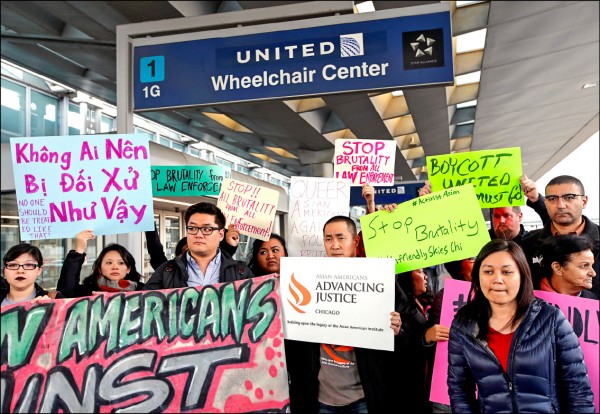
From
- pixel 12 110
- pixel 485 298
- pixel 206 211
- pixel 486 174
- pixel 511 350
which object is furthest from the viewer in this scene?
pixel 12 110

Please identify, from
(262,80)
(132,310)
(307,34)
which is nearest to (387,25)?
(307,34)

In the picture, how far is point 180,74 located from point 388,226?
7.78ft

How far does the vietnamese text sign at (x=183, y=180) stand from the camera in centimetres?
514

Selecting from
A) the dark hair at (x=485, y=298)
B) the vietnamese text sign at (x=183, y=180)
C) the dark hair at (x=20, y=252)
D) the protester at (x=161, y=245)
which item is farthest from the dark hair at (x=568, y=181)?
the vietnamese text sign at (x=183, y=180)

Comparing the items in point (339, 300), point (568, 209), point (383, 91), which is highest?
point (383, 91)

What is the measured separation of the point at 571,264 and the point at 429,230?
29.3 inches

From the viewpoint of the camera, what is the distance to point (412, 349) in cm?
276

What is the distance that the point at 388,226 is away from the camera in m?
2.94

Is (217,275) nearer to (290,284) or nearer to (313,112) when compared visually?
(290,284)

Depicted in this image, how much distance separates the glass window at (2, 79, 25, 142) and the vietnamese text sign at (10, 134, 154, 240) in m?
5.61

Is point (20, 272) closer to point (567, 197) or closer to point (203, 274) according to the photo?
point (203, 274)

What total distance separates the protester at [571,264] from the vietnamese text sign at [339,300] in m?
0.75

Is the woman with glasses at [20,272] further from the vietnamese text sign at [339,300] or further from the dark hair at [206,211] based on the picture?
the vietnamese text sign at [339,300]

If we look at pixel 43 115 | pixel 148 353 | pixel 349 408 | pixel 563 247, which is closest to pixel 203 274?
pixel 148 353
